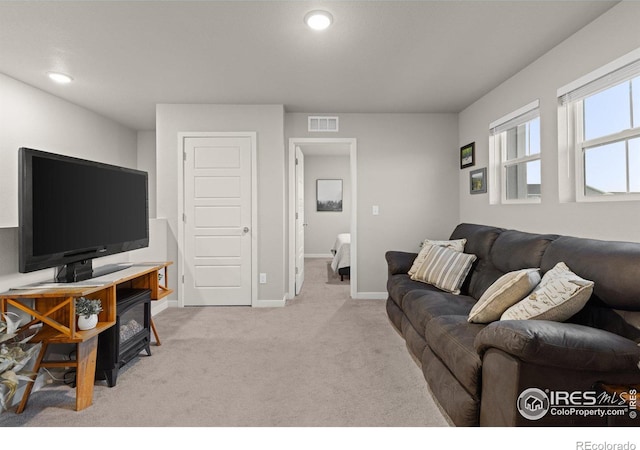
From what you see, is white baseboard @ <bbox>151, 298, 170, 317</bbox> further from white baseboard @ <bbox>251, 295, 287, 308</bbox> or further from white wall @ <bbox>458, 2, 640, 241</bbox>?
white wall @ <bbox>458, 2, 640, 241</bbox>

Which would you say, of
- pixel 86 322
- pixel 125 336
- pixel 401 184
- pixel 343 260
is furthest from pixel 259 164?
pixel 86 322

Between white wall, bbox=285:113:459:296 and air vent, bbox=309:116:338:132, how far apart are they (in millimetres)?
245

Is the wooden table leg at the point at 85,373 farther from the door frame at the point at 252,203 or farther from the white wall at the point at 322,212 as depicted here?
the white wall at the point at 322,212

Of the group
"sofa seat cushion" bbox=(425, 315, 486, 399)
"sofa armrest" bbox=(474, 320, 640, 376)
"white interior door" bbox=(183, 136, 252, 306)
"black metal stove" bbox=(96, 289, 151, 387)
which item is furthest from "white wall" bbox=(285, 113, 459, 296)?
"sofa armrest" bbox=(474, 320, 640, 376)

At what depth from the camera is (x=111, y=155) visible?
190 inches

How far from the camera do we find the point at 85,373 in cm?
200

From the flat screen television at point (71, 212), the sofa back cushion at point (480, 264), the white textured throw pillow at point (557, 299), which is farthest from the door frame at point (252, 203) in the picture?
the white textured throw pillow at point (557, 299)

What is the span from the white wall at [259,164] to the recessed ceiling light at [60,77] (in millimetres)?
947

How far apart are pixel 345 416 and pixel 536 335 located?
3.58 ft

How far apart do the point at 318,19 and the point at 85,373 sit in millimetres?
2605

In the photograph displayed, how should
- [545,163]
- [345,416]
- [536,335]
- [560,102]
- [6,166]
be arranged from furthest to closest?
[6,166] → [545,163] → [560,102] → [345,416] → [536,335]

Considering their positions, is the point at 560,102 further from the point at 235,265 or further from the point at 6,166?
the point at 6,166

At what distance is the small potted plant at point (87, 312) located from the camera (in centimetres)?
202
